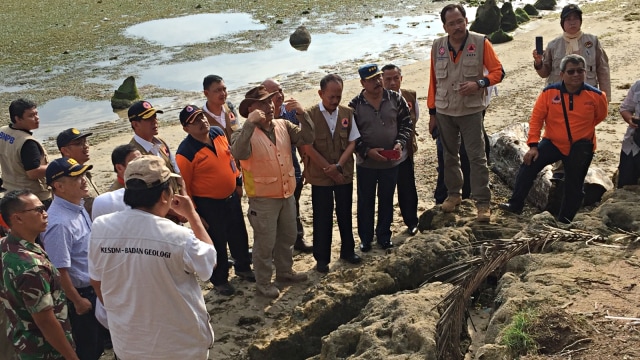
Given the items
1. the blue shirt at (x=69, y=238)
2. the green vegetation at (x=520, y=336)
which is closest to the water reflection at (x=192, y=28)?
the blue shirt at (x=69, y=238)

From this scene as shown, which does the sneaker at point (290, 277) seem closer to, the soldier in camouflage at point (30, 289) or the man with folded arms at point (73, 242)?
the man with folded arms at point (73, 242)

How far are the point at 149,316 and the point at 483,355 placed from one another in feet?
6.42

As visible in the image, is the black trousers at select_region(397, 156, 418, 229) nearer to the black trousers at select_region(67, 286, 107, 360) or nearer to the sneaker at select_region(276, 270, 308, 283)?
the sneaker at select_region(276, 270, 308, 283)

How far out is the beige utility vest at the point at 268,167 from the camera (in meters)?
6.68

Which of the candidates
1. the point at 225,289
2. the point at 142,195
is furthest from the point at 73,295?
the point at 225,289

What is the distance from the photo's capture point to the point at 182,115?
259 inches

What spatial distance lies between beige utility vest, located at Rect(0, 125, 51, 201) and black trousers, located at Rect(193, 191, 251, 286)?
1578mm

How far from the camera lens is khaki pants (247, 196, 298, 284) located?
688 cm

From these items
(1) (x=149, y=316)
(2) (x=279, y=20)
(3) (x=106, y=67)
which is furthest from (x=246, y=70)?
(1) (x=149, y=316)

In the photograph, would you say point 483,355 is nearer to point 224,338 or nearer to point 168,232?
point 168,232

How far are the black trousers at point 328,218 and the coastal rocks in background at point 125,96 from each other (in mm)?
11629

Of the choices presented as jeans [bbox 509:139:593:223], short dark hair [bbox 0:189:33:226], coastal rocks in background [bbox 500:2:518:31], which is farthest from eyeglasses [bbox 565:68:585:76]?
coastal rocks in background [bbox 500:2:518:31]

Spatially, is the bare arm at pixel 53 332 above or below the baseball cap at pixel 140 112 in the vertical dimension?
below

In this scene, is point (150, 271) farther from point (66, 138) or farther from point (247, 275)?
point (247, 275)
